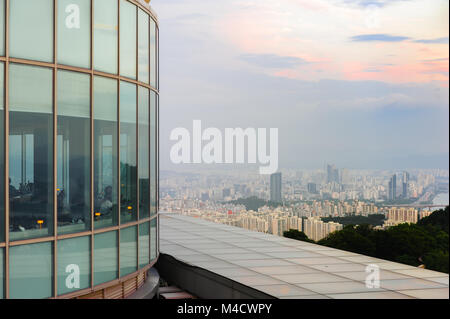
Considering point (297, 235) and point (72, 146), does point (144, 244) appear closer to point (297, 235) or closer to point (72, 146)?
point (72, 146)

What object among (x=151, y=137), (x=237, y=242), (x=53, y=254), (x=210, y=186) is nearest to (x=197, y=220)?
(x=210, y=186)

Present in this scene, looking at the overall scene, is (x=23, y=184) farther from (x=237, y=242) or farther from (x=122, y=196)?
(x=237, y=242)

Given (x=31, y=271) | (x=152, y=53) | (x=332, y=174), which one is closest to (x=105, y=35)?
(x=152, y=53)

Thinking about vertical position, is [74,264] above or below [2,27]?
below

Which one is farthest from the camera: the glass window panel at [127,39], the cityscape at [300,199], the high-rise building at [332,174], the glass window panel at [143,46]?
the high-rise building at [332,174]

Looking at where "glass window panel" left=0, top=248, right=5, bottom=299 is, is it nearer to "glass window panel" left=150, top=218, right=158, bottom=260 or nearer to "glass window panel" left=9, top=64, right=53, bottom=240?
"glass window panel" left=9, top=64, right=53, bottom=240

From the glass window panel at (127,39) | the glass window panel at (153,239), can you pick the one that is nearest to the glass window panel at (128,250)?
the glass window panel at (153,239)

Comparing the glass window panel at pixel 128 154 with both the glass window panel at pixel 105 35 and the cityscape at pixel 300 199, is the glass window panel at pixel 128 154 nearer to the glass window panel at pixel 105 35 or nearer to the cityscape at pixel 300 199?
the glass window panel at pixel 105 35
